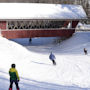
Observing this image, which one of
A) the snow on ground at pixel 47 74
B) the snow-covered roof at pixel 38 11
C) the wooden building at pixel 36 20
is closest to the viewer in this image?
the snow on ground at pixel 47 74

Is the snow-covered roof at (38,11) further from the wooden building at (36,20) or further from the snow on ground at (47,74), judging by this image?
the snow on ground at (47,74)

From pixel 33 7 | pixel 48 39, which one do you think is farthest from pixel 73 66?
pixel 48 39

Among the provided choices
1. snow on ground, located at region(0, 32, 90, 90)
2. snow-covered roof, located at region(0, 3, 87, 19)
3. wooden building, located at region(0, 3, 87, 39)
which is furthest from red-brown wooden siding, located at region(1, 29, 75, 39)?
snow on ground, located at region(0, 32, 90, 90)

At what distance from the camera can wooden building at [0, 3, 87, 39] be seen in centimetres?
3047

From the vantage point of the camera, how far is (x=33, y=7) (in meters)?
33.9

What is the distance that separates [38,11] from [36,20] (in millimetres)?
1906

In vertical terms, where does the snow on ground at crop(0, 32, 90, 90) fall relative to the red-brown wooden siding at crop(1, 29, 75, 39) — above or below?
above

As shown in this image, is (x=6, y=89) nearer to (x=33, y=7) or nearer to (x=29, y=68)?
(x=29, y=68)

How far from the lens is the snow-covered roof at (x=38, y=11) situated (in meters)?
30.9

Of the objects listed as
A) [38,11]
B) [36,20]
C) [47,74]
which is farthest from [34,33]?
[47,74]

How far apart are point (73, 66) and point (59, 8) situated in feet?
60.8

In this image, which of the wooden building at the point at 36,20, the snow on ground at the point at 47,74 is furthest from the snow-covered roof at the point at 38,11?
the snow on ground at the point at 47,74

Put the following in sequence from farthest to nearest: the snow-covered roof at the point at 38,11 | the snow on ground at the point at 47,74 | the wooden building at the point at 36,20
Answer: the snow-covered roof at the point at 38,11 → the wooden building at the point at 36,20 → the snow on ground at the point at 47,74

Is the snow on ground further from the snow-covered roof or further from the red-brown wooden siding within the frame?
the snow-covered roof
